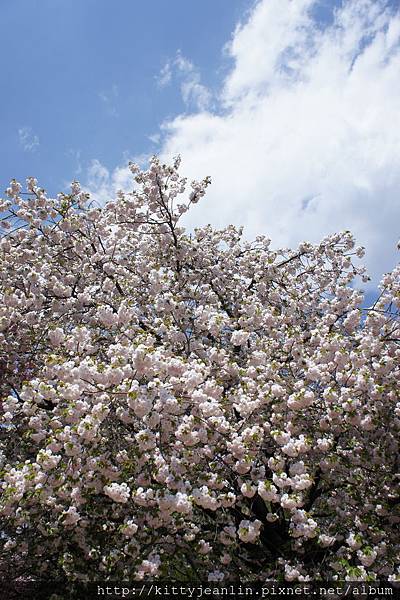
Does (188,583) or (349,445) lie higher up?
(349,445)

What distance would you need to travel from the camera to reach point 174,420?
523 centimetres

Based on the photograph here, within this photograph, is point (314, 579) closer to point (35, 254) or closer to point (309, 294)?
point (309, 294)

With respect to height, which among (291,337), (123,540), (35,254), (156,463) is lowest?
(123,540)

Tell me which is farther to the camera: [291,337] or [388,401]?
[291,337]

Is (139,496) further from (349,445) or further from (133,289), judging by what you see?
(133,289)

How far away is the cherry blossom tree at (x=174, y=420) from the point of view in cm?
497

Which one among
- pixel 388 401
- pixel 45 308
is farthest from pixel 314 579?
pixel 45 308

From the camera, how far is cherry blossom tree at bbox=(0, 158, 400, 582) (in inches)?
196

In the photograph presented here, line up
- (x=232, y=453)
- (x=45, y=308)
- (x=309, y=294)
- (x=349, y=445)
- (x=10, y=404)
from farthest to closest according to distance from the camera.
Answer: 1. (x=309, y=294)
2. (x=45, y=308)
3. (x=349, y=445)
4. (x=10, y=404)
5. (x=232, y=453)

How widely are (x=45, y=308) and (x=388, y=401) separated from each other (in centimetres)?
556

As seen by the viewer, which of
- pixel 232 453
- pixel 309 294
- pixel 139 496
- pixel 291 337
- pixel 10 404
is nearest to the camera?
pixel 139 496

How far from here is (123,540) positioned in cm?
594

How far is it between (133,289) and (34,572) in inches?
177

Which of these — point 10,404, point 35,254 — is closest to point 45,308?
point 35,254
